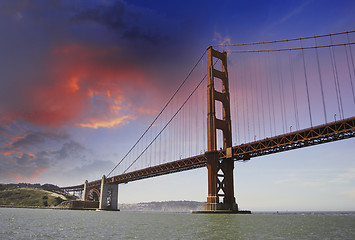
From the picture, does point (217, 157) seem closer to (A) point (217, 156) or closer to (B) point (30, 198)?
(A) point (217, 156)

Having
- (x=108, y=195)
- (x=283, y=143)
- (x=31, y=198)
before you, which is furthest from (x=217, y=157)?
(x=31, y=198)

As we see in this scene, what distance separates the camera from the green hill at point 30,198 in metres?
160

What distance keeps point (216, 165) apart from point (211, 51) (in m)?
28.4

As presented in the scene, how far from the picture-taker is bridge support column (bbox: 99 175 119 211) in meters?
122

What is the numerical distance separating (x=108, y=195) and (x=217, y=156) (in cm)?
7152

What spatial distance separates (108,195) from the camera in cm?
12444

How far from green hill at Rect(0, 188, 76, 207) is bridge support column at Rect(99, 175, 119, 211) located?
46.5 meters

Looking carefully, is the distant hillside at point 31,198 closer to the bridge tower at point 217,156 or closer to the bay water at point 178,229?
the bridge tower at point 217,156

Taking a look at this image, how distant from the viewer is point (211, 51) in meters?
77.2

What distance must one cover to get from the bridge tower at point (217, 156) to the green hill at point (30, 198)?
380 ft

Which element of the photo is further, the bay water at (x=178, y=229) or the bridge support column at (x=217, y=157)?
the bridge support column at (x=217, y=157)

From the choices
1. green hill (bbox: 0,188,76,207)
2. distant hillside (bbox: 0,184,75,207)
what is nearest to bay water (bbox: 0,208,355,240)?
green hill (bbox: 0,188,76,207)

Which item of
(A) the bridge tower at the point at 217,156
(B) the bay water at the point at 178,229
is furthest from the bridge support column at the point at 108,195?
(B) the bay water at the point at 178,229

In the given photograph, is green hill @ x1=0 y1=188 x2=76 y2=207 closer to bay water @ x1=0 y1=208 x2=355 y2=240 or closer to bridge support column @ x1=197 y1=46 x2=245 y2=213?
bridge support column @ x1=197 y1=46 x2=245 y2=213
